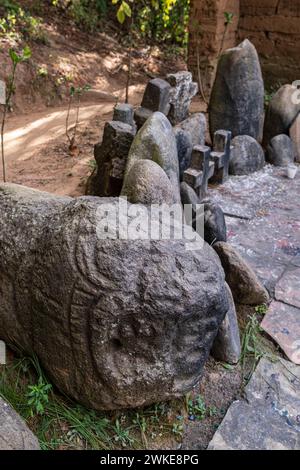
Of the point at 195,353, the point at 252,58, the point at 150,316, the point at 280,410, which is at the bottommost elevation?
the point at 280,410

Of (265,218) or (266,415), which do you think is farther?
(265,218)

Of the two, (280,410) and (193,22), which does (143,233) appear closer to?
(280,410)

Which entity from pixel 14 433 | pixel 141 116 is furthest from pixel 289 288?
pixel 141 116

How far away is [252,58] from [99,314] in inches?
157

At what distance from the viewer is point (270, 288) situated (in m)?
3.07

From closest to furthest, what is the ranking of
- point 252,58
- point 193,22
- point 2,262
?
point 2,262 < point 252,58 < point 193,22

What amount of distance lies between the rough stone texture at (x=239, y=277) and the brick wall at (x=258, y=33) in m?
4.91

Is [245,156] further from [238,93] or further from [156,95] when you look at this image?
[156,95]

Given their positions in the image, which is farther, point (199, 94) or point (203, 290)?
point (199, 94)

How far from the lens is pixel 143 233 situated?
1.90 metres

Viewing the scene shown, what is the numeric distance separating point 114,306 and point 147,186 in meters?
0.95
